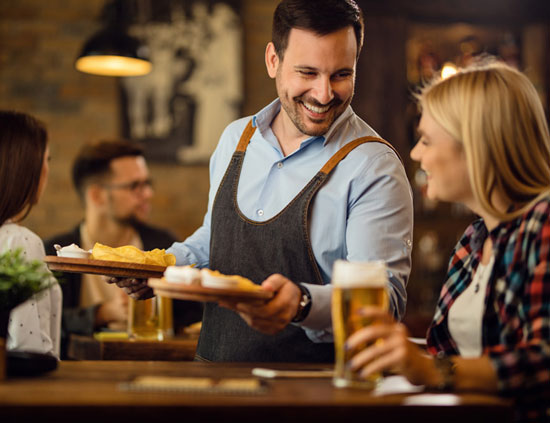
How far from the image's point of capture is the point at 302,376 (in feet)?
4.76

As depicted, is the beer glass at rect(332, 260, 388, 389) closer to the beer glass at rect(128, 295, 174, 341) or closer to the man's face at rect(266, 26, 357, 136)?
the man's face at rect(266, 26, 357, 136)

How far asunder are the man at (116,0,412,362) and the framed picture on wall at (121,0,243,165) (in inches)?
123

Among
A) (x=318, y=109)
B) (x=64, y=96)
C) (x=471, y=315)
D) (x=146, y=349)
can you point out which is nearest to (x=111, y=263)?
(x=318, y=109)

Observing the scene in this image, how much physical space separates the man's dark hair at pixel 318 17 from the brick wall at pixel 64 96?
10.7ft

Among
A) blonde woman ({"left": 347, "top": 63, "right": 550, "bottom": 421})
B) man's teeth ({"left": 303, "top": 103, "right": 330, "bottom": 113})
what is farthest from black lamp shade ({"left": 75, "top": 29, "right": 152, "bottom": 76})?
blonde woman ({"left": 347, "top": 63, "right": 550, "bottom": 421})

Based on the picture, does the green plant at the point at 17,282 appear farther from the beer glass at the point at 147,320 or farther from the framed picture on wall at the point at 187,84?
the framed picture on wall at the point at 187,84

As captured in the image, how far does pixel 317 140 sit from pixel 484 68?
603mm

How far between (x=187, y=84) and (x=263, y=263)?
3485 millimetres

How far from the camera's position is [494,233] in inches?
62.6

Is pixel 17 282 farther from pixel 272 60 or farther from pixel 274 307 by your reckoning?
pixel 272 60

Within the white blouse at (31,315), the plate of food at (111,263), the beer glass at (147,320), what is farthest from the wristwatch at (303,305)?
the beer glass at (147,320)

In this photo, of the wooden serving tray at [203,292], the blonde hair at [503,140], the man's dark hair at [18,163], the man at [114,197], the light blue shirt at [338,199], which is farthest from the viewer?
the man at [114,197]

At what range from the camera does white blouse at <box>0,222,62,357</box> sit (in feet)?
7.03

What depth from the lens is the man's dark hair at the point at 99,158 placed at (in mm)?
4363
